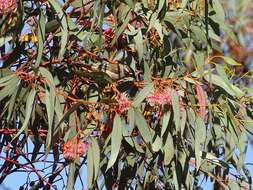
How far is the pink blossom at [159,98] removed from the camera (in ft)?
6.69

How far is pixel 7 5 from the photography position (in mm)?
2035

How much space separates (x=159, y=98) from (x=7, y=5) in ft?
1.47

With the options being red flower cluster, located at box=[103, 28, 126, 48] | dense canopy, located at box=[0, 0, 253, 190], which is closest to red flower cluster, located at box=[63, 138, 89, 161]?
dense canopy, located at box=[0, 0, 253, 190]

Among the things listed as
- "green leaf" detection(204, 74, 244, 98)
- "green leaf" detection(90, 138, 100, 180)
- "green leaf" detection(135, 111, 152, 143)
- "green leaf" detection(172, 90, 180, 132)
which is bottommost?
"green leaf" detection(90, 138, 100, 180)

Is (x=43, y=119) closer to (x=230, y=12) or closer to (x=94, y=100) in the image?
(x=94, y=100)

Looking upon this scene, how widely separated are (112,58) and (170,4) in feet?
0.84

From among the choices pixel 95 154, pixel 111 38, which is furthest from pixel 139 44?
pixel 95 154

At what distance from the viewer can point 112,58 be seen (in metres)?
2.26

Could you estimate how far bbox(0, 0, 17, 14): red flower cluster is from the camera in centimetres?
203

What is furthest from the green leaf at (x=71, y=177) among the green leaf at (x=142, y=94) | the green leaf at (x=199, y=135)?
the green leaf at (x=199, y=135)

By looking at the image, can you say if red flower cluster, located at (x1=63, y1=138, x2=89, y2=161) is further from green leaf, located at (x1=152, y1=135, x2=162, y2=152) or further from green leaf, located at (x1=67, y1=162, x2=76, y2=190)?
green leaf, located at (x1=152, y1=135, x2=162, y2=152)

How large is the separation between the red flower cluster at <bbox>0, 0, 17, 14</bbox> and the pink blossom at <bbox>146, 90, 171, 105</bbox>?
41cm

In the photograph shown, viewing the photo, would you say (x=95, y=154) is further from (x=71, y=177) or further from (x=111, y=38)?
(x=111, y=38)

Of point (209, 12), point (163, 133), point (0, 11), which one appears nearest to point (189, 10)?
point (209, 12)
